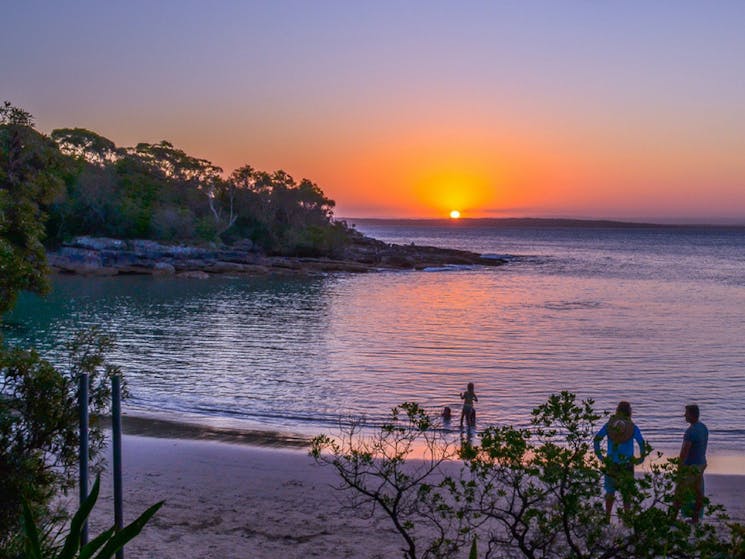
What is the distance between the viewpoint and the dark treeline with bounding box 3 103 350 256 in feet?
229

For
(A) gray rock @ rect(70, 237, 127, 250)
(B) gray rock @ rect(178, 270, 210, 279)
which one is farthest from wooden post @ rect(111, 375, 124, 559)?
(A) gray rock @ rect(70, 237, 127, 250)

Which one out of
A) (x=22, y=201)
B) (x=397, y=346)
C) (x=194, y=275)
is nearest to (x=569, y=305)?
(x=397, y=346)

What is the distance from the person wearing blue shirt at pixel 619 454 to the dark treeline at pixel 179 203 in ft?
207

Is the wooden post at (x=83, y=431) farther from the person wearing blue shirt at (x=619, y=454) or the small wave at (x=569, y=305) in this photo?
the small wave at (x=569, y=305)

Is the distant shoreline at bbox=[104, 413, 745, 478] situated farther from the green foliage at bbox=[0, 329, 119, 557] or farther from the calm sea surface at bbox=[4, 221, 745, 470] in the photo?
the green foliage at bbox=[0, 329, 119, 557]

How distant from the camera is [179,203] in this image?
80500 mm

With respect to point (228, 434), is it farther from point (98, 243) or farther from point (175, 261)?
point (98, 243)

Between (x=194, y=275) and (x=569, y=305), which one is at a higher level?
(x=194, y=275)

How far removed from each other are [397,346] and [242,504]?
1854 cm

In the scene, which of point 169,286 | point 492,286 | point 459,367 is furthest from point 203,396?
point 492,286

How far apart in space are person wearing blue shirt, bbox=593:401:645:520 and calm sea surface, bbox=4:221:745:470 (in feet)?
19.5

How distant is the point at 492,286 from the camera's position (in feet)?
192

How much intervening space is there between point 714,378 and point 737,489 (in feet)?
38.0

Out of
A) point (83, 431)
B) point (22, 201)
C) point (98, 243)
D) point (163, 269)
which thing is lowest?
point (163, 269)
